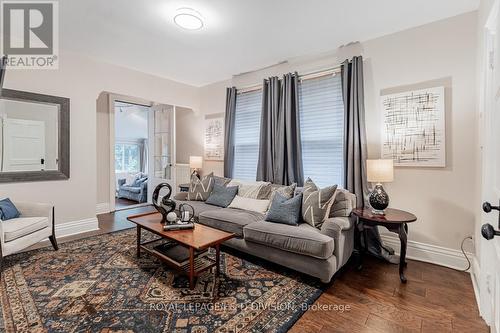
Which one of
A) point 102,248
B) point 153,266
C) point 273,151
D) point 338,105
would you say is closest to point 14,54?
point 102,248

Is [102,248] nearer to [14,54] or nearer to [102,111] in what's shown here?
[14,54]

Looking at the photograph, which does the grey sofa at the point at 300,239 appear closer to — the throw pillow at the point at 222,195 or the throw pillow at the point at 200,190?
the throw pillow at the point at 222,195

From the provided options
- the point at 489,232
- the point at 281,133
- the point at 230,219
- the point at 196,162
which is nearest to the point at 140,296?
the point at 230,219

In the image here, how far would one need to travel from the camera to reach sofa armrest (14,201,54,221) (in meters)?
2.85

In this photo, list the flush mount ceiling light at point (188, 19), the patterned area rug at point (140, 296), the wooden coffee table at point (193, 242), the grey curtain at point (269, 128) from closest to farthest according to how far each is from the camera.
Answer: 1. the patterned area rug at point (140, 296)
2. the wooden coffee table at point (193, 242)
3. the flush mount ceiling light at point (188, 19)
4. the grey curtain at point (269, 128)

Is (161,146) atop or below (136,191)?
atop

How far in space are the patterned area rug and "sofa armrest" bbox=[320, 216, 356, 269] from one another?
1.15 feet

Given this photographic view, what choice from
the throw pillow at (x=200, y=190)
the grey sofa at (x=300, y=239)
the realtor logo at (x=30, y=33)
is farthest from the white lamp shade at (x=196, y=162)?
the realtor logo at (x=30, y=33)

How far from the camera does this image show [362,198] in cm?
301

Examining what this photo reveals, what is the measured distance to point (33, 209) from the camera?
287 cm

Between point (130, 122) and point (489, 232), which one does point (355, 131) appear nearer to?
point (489, 232)

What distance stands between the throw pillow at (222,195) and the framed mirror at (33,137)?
2090mm

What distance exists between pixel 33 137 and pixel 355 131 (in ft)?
13.7

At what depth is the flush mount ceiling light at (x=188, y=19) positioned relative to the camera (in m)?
2.50
